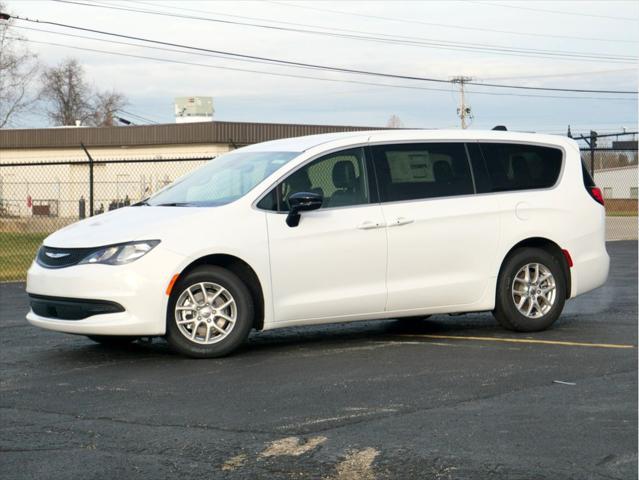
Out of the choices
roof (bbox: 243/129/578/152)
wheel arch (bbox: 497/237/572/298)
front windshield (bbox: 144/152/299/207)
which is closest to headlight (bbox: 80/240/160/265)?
front windshield (bbox: 144/152/299/207)

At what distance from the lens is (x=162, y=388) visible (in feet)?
26.1

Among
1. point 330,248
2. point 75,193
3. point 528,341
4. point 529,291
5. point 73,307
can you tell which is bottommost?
point 528,341

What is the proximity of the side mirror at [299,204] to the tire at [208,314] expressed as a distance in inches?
25.8

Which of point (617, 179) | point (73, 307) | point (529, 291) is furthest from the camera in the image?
point (617, 179)

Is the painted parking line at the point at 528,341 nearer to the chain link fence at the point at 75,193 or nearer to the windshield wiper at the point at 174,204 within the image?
the windshield wiper at the point at 174,204

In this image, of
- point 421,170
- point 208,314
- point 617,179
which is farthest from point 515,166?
point 617,179

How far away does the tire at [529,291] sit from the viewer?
34.3 feet

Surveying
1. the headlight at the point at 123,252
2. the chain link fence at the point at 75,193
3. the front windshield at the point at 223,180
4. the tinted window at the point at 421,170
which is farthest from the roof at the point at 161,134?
the headlight at the point at 123,252

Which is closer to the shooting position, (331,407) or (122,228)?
(331,407)

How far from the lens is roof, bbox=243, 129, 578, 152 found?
33.3 ft

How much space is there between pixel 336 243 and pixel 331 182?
556 millimetres

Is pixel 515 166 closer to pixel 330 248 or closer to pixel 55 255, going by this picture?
pixel 330 248

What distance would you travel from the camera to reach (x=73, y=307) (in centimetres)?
907

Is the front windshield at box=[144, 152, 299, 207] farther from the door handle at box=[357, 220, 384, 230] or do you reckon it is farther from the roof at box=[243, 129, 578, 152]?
the door handle at box=[357, 220, 384, 230]
